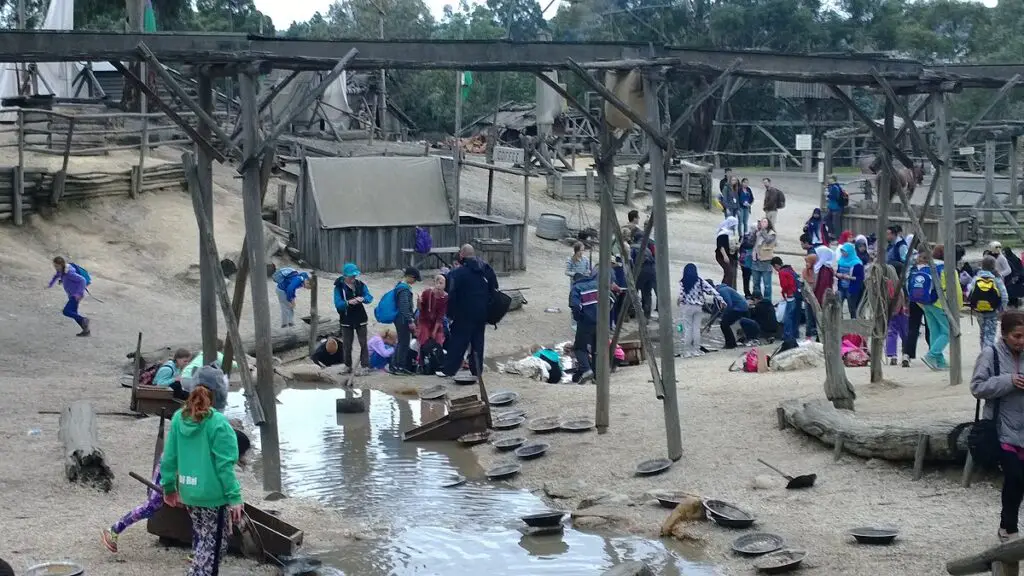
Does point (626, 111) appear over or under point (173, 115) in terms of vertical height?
over

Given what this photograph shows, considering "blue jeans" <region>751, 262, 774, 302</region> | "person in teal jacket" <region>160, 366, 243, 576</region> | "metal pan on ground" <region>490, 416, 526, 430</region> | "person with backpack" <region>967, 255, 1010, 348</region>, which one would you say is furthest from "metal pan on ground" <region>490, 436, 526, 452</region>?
"blue jeans" <region>751, 262, 774, 302</region>

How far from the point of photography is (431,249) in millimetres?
27906

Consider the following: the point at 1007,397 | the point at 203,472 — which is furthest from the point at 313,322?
the point at 1007,397

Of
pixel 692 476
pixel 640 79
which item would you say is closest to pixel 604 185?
pixel 640 79

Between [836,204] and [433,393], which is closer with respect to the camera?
[433,393]

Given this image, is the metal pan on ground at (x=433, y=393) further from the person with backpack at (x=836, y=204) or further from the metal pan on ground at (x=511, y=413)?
the person with backpack at (x=836, y=204)

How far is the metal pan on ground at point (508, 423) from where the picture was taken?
15.2m

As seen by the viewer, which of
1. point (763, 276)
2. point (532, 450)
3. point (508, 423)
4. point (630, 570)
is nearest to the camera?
point (630, 570)

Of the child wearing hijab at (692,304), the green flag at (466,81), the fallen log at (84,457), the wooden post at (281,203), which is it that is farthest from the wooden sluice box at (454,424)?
the green flag at (466,81)

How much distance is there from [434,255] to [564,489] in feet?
53.3

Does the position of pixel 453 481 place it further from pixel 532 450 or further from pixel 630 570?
pixel 630 570

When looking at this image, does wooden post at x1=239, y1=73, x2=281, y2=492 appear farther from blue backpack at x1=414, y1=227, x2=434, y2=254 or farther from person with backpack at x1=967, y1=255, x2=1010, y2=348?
blue backpack at x1=414, y1=227, x2=434, y2=254

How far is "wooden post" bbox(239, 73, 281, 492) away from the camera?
455 inches

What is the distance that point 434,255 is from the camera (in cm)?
2827
